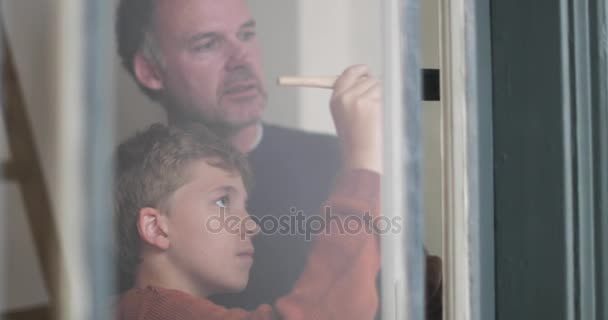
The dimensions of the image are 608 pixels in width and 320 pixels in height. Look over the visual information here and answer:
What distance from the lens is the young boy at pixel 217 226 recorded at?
541 millimetres

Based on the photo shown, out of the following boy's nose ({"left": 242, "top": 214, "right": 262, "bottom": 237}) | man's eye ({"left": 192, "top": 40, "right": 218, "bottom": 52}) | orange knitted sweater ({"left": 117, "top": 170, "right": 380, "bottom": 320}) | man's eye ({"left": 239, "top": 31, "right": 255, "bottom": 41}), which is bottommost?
orange knitted sweater ({"left": 117, "top": 170, "right": 380, "bottom": 320})

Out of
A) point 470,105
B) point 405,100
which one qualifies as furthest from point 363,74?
point 470,105

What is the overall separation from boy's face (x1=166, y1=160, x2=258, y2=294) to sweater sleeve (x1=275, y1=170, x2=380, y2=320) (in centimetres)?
8

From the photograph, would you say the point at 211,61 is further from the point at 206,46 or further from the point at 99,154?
the point at 99,154

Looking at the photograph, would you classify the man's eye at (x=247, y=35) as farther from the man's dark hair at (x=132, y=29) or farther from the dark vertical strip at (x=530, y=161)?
the dark vertical strip at (x=530, y=161)

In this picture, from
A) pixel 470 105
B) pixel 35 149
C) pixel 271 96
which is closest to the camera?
pixel 35 149

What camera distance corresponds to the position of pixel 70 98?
1.63 feet

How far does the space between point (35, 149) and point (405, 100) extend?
0.40 m

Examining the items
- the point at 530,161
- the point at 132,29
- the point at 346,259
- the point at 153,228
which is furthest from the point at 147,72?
the point at 530,161

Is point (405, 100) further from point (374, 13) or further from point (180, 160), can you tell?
point (180, 160)

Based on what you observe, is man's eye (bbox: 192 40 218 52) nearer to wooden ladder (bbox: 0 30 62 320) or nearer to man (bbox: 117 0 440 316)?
man (bbox: 117 0 440 316)

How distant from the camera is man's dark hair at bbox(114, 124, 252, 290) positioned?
53 cm

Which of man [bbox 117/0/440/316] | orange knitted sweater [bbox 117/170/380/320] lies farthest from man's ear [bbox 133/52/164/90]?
orange knitted sweater [bbox 117/170/380/320]

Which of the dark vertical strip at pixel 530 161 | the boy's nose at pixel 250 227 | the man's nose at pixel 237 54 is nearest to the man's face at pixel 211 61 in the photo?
the man's nose at pixel 237 54
